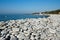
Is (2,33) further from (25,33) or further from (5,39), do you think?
(25,33)

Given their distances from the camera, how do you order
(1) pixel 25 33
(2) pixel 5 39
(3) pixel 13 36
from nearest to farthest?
(2) pixel 5 39
(3) pixel 13 36
(1) pixel 25 33

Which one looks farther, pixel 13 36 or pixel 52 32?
pixel 52 32

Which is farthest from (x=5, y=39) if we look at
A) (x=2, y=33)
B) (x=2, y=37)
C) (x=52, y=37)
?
(x=52, y=37)

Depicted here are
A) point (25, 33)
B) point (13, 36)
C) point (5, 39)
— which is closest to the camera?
point (5, 39)

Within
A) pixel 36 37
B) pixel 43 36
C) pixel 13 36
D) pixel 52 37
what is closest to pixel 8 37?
pixel 13 36

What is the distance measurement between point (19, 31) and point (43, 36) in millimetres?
974

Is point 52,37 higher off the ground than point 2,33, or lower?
lower

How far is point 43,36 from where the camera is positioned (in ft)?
14.1

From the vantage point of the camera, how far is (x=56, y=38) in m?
4.22

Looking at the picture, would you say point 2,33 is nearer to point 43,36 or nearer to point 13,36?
point 13,36

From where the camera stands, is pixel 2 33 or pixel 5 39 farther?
pixel 2 33

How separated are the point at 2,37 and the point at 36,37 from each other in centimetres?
119

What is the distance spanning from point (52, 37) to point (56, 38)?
0.48 feet

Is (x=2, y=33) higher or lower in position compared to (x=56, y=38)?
higher
